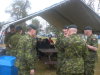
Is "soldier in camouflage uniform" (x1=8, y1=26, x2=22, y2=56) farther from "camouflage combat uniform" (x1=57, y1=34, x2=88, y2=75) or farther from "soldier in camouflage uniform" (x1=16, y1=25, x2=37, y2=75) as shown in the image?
"camouflage combat uniform" (x1=57, y1=34, x2=88, y2=75)

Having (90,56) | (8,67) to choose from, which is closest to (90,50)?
(90,56)

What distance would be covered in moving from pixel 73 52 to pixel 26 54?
3.29 feet

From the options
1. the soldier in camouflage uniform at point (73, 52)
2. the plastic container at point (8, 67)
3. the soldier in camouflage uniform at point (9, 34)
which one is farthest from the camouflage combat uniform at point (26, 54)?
the soldier in camouflage uniform at point (9, 34)

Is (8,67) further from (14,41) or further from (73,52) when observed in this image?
(14,41)

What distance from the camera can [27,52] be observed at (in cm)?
521

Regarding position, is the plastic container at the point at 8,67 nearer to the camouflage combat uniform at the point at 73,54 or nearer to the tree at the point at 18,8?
the camouflage combat uniform at the point at 73,54

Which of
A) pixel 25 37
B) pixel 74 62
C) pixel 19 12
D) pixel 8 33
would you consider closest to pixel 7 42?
pixel 8 33

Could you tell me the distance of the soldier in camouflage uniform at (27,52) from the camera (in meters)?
5.21

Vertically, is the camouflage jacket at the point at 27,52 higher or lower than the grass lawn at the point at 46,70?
higher

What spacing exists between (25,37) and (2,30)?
256 cm

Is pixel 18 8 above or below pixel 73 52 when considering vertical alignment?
above

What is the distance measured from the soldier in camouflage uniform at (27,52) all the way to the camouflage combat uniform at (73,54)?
0.65m

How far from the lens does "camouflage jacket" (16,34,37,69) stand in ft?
17.1

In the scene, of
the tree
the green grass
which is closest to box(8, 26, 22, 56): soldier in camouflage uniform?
the green grass
